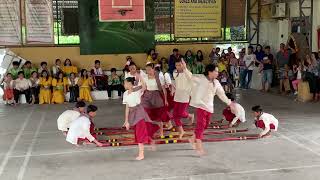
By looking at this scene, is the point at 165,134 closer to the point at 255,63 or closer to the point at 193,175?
the point at 193,175

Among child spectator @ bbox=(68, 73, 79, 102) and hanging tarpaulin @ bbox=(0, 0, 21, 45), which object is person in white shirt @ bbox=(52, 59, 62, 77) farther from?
hanging tarpaulin @ bbox=(0, 0, 21, 45)

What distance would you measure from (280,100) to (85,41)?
6006mm

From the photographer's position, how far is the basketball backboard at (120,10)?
45.4 ft

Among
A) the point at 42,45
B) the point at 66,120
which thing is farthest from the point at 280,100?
the point at 42,45

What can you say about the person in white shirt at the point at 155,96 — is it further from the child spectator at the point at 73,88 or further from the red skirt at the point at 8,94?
the red skirt at the point at 8,94

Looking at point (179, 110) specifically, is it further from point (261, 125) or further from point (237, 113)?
point (261, 125)

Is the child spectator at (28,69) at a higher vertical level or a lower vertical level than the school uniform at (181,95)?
higher

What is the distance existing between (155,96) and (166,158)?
1.34 metres

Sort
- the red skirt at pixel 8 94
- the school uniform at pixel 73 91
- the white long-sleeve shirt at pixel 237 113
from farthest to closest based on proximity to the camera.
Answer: the school uniform at pixel 73 91, the red skirt at pixel 8 94, the white long-sleeve shirt at pixel 237 113

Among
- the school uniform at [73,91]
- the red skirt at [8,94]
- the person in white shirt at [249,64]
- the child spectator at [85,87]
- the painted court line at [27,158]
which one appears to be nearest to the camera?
the painted court line at [27,158]

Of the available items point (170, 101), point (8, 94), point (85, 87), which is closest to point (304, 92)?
point (170, 101)

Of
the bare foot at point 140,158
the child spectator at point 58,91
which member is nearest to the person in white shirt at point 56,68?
the child spectator at point 58,91

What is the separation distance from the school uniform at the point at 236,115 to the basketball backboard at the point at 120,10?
6270 mm

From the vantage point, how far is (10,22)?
13.7 metres
